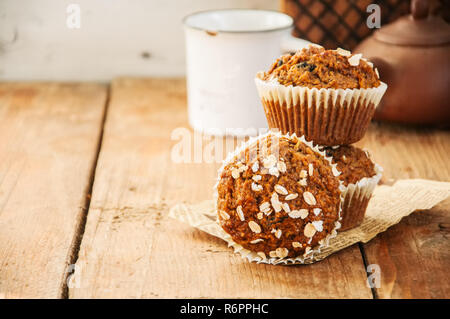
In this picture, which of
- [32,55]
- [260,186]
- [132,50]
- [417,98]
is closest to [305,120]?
[260,186]

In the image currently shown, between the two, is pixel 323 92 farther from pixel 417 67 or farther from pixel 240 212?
pixel 417 67

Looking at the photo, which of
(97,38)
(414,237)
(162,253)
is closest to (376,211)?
(414,237)

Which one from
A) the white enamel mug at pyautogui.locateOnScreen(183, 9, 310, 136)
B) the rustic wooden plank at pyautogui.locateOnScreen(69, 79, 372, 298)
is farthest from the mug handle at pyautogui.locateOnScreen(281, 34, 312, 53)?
the rustic wooden plank at pyautogui.locateOnScreen(69, 79, 372, 298)

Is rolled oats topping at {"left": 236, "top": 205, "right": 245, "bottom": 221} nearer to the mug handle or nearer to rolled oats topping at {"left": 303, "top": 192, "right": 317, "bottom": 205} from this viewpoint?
rolled oats topping at {"left": 303, "top": 192, "right": 317, "bottom": 205}

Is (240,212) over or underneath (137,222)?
over

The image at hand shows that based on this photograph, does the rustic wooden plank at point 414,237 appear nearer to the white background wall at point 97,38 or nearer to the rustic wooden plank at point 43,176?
the rustic wooden plank at point 43,176
